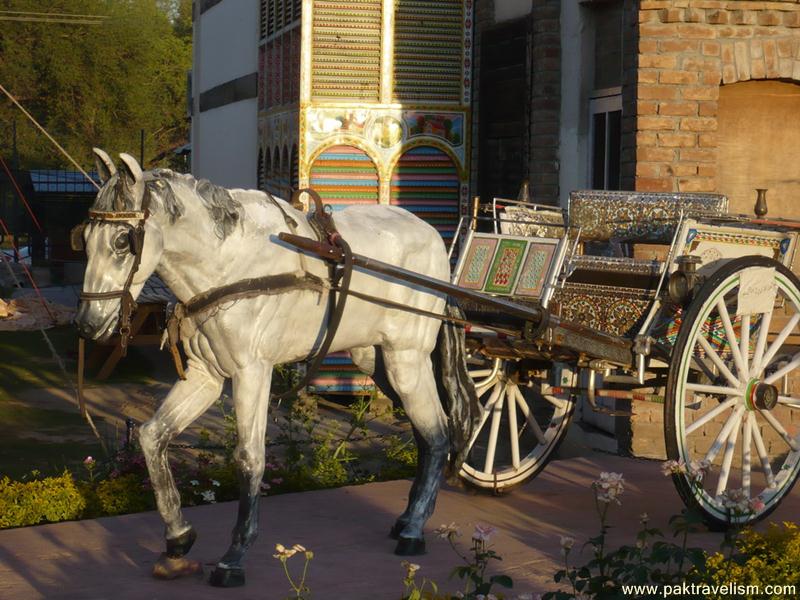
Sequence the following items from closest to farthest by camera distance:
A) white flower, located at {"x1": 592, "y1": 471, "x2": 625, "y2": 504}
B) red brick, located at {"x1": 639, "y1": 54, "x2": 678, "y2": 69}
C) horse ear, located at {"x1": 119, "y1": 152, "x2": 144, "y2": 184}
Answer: white flower, located at {"x1": 592, "y1": 471, "x2": 625, "y2": 504} → horse ear, located at {"x1": 119, "y1": 152, "x2": 144, "y2": 184} → red brick, located at {"x1": 639, "y1": 54, "x2": 678, "y2": 69}

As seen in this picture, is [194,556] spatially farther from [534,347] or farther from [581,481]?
[581,481]

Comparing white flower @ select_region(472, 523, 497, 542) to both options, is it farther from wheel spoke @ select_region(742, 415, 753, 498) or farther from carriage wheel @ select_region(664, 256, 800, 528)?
wheel spoke @ select_region(742, 415, 753, 498)

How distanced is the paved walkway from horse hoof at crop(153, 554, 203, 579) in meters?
0.05

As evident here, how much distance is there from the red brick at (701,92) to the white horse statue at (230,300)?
134 inches

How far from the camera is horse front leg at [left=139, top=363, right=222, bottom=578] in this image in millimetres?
6492

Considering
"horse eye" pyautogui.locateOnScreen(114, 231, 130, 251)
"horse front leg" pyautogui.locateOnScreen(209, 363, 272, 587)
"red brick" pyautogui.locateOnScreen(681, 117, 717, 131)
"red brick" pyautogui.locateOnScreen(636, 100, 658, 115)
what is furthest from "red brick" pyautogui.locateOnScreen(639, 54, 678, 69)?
"horse eye" pyautogui.locateOnScreen(114, 231, 130, 251)

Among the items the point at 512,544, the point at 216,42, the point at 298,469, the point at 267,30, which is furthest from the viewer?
the point at 216,42

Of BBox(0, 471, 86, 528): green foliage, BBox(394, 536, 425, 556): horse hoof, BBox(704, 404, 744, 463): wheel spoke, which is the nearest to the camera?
BBox(394, 536, 425, 556): horse hoof

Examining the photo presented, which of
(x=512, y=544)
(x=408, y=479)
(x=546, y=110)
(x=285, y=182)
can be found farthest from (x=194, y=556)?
(x=285, y=182)

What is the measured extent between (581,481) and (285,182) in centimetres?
621

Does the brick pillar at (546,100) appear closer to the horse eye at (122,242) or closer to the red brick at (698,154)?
the red brick at (698,154)

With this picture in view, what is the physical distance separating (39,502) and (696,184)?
16.0 ft

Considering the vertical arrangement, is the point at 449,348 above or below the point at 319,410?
above

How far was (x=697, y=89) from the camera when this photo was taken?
→ 9.84 m
